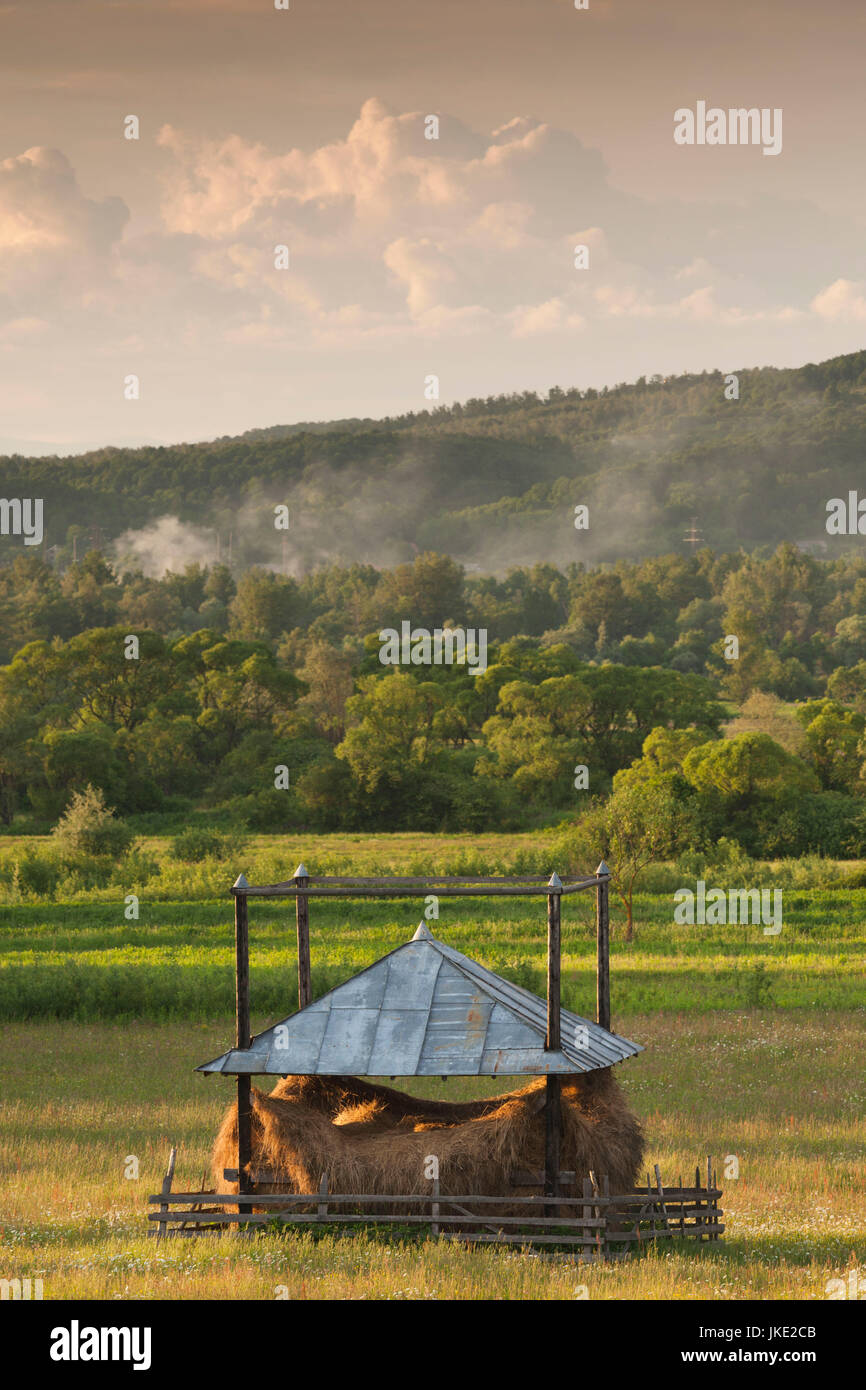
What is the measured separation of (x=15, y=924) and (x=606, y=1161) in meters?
44.8

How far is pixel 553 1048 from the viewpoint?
1723 centimetres

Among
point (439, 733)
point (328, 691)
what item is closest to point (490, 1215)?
point (439, 733)

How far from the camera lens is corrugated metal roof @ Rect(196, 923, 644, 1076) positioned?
1714 cm

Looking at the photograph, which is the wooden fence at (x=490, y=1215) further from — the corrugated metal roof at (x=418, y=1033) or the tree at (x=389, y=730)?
the tree at (x=389, y=730)

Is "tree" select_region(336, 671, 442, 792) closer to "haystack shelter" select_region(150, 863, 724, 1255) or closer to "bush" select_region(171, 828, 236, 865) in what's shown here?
"bush" select_region(171, 828, 236, 865)

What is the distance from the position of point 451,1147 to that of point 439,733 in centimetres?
9882

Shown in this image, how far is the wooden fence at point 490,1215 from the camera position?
1683 centimetres

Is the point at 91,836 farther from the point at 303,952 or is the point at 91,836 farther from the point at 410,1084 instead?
the point at 303,952

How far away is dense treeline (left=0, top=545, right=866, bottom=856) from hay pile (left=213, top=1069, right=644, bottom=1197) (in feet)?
142

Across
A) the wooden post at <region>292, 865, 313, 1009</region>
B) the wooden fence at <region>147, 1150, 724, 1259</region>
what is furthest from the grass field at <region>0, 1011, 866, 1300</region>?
the wooden post at <region>292, 865, 313, 1009</region>

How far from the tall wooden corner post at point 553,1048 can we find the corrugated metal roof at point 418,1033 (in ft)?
0.89

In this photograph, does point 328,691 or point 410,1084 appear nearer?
point 410,1084

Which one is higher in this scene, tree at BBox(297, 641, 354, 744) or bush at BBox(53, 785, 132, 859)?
tree at BBox(297, 641, 354, 744)

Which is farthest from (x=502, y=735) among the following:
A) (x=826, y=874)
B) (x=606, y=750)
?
(x=826, y=874)
